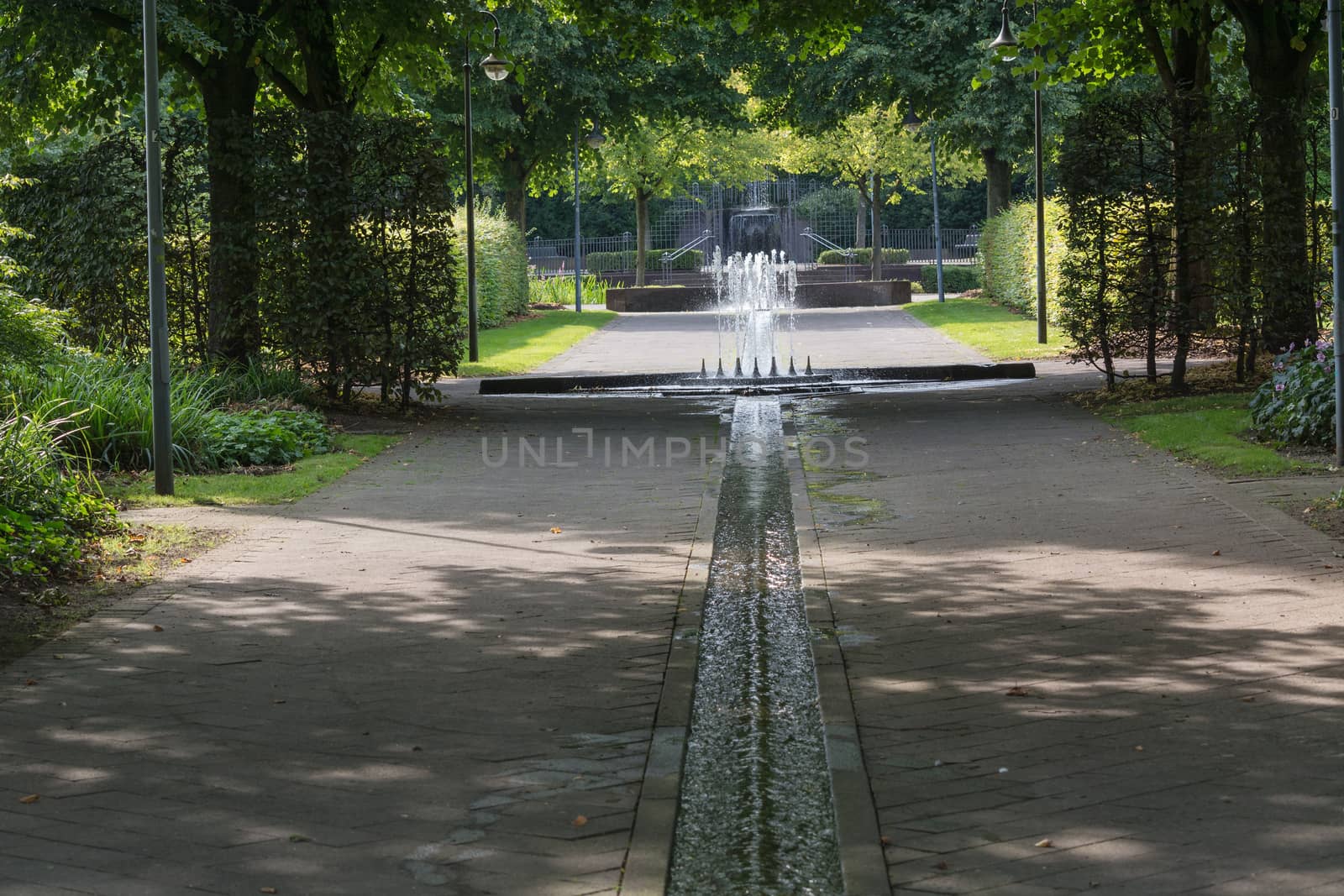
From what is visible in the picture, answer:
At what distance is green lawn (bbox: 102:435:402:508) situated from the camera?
36.4 ft

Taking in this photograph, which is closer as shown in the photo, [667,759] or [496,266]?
[667,759]

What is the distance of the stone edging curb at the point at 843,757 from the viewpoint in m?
4.26

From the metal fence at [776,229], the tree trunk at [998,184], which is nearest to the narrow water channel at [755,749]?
the tree trunk at [998,184]

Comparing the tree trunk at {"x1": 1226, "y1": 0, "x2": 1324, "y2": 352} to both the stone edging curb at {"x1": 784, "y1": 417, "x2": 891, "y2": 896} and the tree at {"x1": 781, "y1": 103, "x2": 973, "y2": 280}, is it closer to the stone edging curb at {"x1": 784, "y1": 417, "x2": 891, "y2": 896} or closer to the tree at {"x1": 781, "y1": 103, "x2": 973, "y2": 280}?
the stone edging curb at {"x1": 784, "y1": 417, "x2": 891, "y2": 896}

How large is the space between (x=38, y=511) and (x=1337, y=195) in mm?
8974

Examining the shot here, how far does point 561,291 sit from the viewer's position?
49.6m

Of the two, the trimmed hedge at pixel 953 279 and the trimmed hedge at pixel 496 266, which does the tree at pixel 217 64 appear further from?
the trimmed hedge at pixel 953 279

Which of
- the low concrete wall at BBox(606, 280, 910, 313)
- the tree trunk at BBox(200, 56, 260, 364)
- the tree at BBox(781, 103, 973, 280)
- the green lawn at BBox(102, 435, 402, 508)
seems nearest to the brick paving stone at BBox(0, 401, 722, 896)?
the green lawn at BBox(102, 435, 402, 508)

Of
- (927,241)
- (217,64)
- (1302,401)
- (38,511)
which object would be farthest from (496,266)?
(927,241)

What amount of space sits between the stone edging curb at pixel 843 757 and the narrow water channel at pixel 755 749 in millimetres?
45

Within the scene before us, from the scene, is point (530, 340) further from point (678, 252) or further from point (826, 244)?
point (826, 244)

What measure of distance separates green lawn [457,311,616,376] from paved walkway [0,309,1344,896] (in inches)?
532

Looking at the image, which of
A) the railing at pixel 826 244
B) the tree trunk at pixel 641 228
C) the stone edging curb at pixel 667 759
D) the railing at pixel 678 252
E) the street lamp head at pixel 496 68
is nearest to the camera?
the stone edging curb at pixel 667 759

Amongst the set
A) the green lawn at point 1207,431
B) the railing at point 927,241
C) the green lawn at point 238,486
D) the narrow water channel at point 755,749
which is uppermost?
the railing at point 927,241
